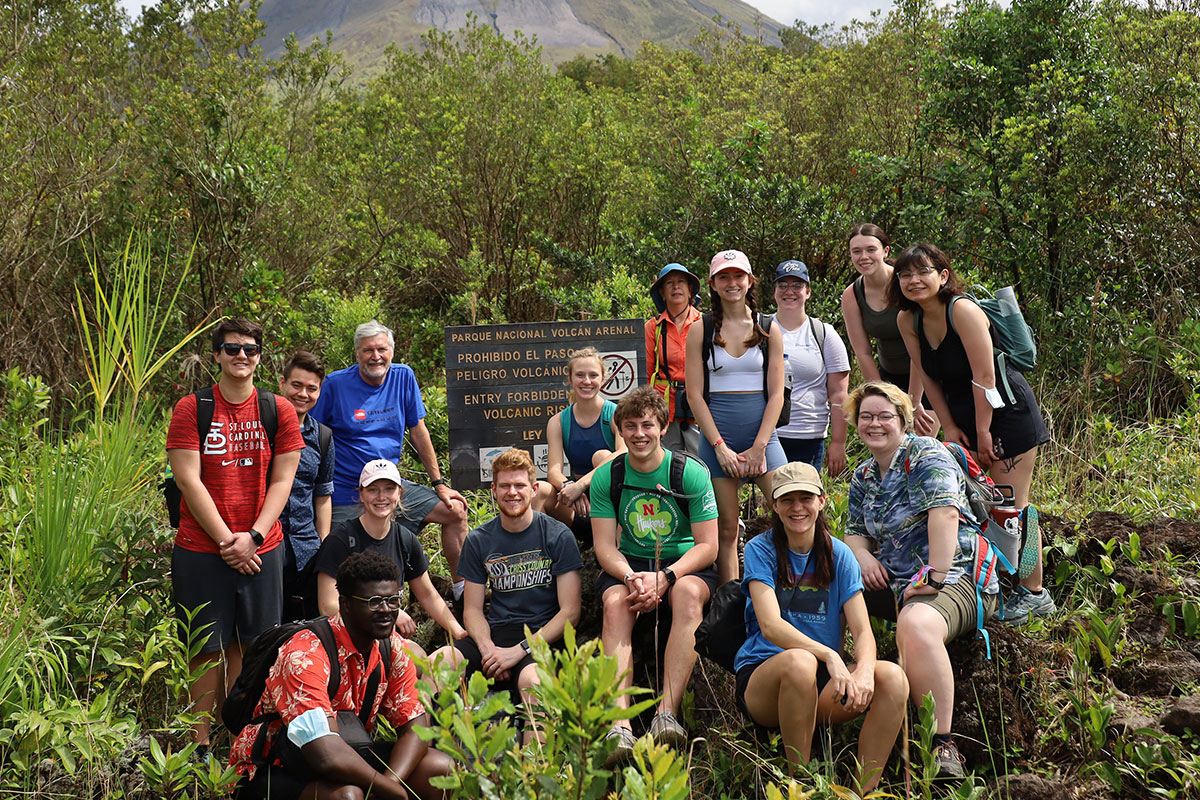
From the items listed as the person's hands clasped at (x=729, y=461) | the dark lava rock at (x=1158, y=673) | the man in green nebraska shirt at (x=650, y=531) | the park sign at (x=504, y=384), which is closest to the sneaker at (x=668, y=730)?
the man in green nebraska shirt at (x=650, y=531)

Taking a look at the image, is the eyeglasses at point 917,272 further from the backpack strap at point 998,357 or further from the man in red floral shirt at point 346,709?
the man in red floral shirt at point 346,709

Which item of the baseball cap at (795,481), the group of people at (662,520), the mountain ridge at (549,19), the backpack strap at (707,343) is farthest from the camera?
the mountain ridge at (549,19)

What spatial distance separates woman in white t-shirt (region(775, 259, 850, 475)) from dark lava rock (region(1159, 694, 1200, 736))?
217cm

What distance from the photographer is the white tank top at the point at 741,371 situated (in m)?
5.20

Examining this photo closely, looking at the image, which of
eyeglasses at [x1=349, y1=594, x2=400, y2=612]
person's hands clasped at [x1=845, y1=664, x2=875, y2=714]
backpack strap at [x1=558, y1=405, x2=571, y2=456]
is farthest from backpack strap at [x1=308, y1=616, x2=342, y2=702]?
backpack strap at [x1=558, y1=405, x2=571, y2=456]

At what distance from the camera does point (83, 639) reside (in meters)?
4.77

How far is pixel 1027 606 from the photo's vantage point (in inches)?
199

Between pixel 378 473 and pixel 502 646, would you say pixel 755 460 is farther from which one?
Result: pixel 378 473

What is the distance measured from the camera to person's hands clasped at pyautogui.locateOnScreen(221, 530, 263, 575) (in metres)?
4.46

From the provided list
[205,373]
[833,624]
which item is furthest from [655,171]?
[833,624]

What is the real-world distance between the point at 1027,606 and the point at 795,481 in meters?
1.92

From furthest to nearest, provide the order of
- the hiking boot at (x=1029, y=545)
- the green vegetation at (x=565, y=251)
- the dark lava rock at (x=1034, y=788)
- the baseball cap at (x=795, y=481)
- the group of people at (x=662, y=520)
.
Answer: the hiking boot at (x=1029, y=545)
the green vegetation at (x=565, y=251)
the baseball cap at (x=795, y=481)
the group of people at (x=662, y=520)
the dark lava rock at (x=1034, y=788)

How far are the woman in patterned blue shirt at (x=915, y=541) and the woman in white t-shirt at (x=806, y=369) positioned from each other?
0.99 m

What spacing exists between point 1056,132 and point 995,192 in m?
0.73
